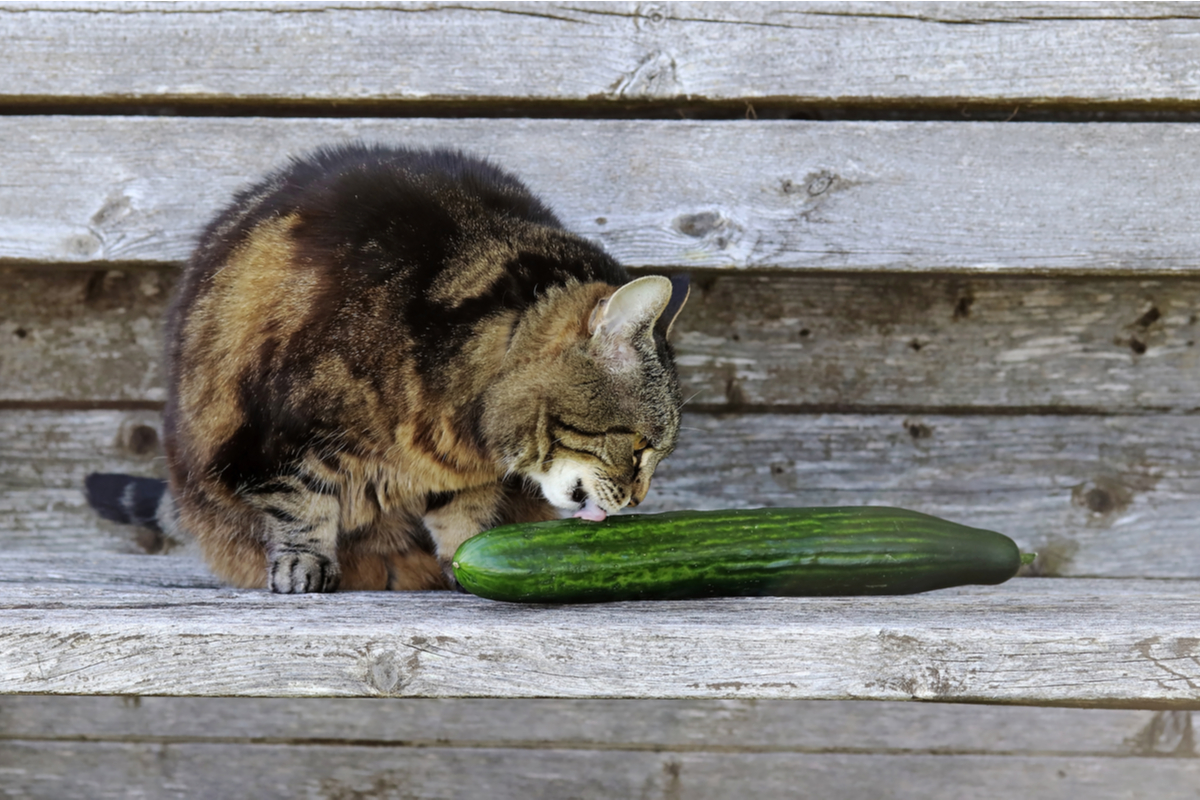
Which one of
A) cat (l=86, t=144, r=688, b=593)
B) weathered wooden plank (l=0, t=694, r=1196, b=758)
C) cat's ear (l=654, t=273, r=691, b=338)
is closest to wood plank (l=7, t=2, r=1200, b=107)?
cat (l=86, t=144, r=688, b=593)

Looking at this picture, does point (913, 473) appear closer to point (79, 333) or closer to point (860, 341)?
point (860, 341)

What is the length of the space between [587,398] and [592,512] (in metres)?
0.20

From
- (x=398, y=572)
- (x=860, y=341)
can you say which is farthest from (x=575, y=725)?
(x=860, y=341)

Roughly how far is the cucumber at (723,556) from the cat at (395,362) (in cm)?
16

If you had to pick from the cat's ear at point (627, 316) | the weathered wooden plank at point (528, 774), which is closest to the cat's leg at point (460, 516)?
the cat's ear at point (627, 316)

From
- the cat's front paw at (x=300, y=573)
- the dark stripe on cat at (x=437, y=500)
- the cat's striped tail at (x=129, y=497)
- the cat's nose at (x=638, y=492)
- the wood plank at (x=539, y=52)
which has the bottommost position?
the cat's front paw at (x=300, y=573)

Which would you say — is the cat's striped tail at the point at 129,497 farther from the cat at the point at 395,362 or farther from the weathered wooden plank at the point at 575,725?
the weathered wooden plank at the point at 575,725

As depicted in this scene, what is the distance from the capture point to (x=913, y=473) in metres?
2.23

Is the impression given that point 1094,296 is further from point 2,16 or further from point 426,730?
point 2,16

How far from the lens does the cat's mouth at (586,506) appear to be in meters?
1.60

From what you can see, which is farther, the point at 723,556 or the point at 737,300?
the point at 737,300

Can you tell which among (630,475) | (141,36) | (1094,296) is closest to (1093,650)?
(630,475)

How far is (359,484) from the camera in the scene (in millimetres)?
1679

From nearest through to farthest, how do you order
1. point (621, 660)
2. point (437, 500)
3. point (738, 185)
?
1. point (621, 660)
2. point (437, 500)
3. point (738, 185)
